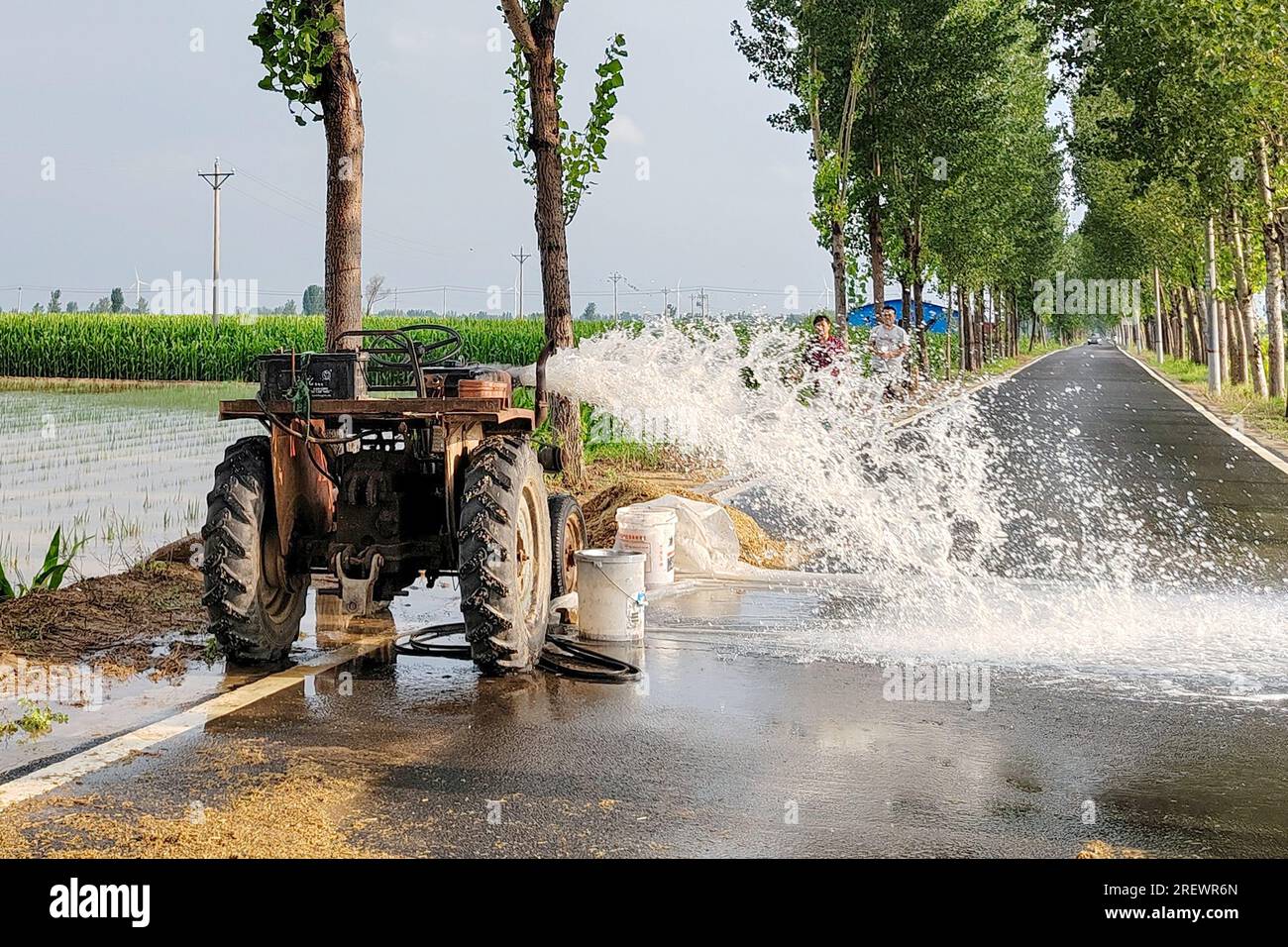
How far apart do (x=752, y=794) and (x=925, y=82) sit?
120ft

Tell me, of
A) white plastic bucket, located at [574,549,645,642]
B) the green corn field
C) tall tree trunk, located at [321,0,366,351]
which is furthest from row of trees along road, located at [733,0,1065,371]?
white plastic bucket, located at [574,549,645,642]

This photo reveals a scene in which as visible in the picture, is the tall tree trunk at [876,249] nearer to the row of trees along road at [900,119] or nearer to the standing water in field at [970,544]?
the row of trees along road at [900,119]

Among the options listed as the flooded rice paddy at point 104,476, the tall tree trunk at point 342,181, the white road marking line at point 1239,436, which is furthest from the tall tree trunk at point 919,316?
the tall tree trunk at point 342,181

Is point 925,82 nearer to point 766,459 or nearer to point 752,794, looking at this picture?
point 766,459

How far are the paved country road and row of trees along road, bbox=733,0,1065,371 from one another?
29.2 meters

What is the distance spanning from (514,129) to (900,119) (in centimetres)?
2353

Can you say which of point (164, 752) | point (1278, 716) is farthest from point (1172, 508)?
point (164, 752)

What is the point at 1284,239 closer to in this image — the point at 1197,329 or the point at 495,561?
the point at 495,561

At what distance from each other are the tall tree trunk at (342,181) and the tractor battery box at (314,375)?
427 centimetres

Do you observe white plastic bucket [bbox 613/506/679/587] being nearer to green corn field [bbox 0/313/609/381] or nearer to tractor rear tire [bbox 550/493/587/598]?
tractor rear tire [bbox 550/493/587/598]

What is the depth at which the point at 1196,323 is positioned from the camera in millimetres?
61906

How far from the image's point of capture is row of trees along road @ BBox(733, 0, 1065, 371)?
36.8m

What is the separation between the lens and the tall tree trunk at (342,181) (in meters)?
12.3
